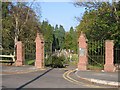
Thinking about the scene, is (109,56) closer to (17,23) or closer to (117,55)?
(117,55)

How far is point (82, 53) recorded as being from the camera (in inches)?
898

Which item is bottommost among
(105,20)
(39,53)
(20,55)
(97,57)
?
(97,57)

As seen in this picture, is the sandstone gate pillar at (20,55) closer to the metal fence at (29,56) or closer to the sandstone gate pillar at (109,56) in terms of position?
the metal fence at (29,56)

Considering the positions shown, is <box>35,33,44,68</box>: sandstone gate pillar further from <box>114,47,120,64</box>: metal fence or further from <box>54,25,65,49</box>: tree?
<box>54,25,65,49</box>: tree

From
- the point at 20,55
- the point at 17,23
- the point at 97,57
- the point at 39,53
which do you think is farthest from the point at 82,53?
the point at 17,23

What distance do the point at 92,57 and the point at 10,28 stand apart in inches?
781

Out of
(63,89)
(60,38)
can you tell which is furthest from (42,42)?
(60,38)

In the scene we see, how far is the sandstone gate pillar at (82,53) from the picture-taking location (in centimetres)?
2264

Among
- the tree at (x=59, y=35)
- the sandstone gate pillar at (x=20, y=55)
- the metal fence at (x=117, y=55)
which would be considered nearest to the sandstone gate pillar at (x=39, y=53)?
the sandstone gate pillar at (x=20, y=55)

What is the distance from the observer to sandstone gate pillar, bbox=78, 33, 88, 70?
22.6 metres

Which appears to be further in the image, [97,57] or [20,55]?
[20,55]

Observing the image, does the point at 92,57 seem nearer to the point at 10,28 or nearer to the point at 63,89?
the point at 63,89

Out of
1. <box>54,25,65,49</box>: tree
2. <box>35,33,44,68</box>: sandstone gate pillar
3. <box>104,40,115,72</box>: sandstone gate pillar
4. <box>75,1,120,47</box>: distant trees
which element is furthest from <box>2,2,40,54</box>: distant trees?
<box>54,25,65,49</box>: tree

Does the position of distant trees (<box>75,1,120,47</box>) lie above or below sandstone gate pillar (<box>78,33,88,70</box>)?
above
